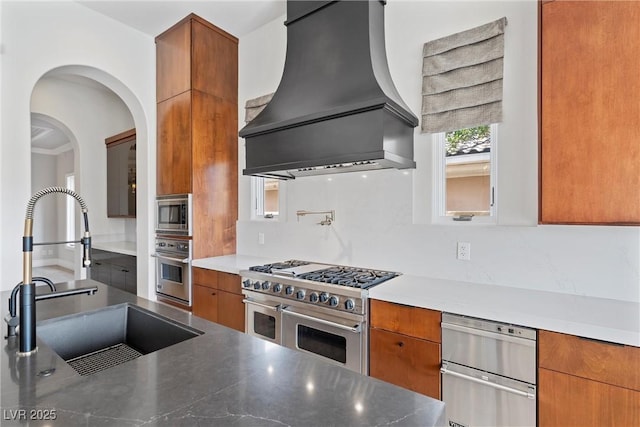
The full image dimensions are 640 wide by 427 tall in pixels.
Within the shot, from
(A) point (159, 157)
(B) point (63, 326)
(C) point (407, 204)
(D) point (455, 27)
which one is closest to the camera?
(B) point (63, 326)

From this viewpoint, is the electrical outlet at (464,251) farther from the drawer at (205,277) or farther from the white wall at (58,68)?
the white wall at (58,68)

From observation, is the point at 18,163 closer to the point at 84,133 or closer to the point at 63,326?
the point at 63,326

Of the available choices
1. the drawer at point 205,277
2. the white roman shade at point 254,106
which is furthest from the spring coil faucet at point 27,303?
the white roman shade at point 254,106

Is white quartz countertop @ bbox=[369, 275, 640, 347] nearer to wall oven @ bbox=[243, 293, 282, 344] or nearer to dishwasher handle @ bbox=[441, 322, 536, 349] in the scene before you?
dishwasher handle @ bbox=[441, 322, 536, 349]

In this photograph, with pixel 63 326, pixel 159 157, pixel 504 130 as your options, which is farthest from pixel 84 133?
pixel 504 130

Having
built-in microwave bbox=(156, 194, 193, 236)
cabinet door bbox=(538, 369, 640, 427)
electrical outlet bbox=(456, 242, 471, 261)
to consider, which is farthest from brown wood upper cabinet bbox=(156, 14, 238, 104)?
cabinet door bbox=(538, 369, 640, 427)

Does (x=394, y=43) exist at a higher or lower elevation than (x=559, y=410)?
higher

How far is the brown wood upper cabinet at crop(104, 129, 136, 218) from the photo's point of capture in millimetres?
4211

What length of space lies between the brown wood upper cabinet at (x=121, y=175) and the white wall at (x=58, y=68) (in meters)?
0.85

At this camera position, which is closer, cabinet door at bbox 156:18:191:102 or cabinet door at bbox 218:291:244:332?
cabinet door at bbox 218:291:244:332

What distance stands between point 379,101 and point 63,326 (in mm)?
1827

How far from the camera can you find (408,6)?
2441 mm

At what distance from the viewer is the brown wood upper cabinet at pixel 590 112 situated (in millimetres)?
1423

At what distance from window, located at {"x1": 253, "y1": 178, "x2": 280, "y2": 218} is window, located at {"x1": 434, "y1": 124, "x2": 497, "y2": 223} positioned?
1.62 metres
